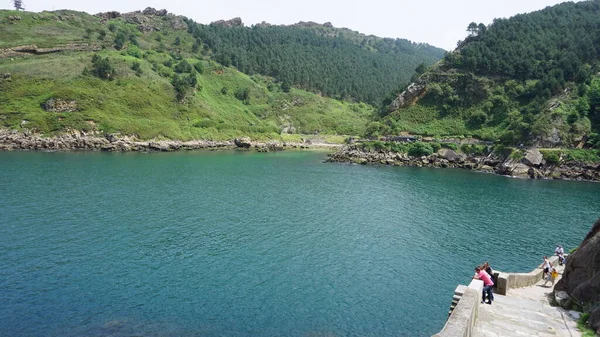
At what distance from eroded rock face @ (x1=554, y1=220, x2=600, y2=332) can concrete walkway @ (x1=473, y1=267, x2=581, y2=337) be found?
3.79 feet

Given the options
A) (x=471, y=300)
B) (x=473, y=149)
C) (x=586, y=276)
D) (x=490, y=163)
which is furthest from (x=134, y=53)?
(x=586, y=276)

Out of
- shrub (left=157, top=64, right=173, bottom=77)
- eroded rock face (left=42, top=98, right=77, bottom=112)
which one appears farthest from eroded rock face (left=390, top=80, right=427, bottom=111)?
eroded rock face (left=42, top=98, right=77, bottom=112)

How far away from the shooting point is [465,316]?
18062mm

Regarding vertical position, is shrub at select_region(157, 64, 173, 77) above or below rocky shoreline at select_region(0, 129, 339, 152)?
above

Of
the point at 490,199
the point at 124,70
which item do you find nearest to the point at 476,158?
the point at 490,199

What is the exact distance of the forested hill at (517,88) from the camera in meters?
115

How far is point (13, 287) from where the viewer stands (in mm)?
32219

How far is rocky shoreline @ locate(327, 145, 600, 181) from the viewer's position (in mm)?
103625

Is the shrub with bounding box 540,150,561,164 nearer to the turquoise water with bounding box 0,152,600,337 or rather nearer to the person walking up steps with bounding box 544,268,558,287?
the turquoise water with bounding box 0,152,600,337

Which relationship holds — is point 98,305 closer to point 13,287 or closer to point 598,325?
point 13,287

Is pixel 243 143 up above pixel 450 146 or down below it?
below

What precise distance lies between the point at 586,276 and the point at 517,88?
13651cm

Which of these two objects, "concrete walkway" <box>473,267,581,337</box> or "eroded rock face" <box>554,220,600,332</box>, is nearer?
"concrete walkway" <box>473,267,581,337</box>

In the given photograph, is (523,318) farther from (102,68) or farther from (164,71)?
(164,71)
